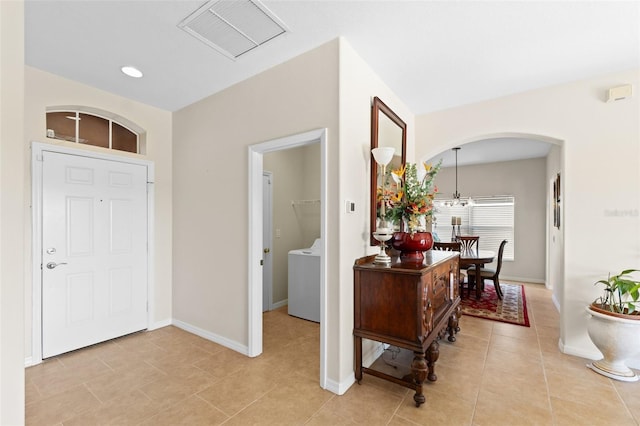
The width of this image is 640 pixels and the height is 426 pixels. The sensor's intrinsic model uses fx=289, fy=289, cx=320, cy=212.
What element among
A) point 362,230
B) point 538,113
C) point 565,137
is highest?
point 538,113

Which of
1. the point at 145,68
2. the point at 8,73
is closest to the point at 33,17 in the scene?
the point at 145,68

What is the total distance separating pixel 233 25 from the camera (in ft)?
7.07

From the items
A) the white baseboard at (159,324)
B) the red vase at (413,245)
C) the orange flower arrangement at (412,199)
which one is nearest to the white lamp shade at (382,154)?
the orange flower arrangement at (412,199)

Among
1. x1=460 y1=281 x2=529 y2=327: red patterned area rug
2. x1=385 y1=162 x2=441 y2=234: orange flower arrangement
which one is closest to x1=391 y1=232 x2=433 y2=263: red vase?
x1=385 y1=162 x2=441 y2=234: orange flower arrangement

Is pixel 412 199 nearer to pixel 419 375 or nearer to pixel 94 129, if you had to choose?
pixel 419 375

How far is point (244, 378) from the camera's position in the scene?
8.14 ft

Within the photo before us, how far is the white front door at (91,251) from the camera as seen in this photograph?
2.86 m

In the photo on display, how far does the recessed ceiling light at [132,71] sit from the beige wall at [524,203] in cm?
700

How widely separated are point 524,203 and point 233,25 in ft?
22.8

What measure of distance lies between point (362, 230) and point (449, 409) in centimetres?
147

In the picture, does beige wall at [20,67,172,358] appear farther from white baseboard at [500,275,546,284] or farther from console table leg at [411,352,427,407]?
white baseboard at [500,275,546,284]

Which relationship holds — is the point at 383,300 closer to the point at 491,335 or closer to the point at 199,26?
the point at 491,335

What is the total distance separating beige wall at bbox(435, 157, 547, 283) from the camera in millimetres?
6359

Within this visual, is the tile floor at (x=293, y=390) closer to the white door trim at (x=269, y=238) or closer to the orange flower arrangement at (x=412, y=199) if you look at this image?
the white door trim at (x=269, y=238)
